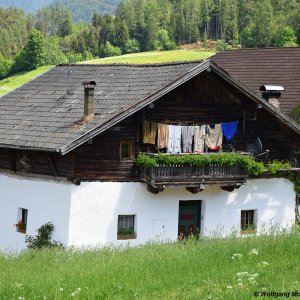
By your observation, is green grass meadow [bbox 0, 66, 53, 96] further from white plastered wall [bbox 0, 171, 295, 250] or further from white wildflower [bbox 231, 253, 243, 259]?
white wildflower [bbox 231, 253, 243, 259]

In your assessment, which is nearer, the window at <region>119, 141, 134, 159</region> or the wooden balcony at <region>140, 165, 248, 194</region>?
the wooden balcony at <region>140, 165, 248, 194</region>

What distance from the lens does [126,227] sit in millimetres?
27734

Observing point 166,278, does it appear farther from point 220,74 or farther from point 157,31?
point 157,31

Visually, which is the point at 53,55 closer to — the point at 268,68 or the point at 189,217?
the point at 268,68

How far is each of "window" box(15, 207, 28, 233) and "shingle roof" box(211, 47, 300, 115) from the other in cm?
1420

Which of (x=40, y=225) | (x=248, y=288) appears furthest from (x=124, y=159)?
(x=248, y=288)

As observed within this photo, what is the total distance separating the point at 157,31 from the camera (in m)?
188

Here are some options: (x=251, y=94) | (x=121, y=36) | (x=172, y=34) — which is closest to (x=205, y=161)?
(x=251, y=94)

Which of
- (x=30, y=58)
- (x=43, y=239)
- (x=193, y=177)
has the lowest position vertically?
(x=43, y=239)

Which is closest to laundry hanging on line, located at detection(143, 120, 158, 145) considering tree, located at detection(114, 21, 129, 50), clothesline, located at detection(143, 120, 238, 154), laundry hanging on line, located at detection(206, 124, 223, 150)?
clothesline, located at detection(143, 120, 238, 154)

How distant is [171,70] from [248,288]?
17124 millimetres

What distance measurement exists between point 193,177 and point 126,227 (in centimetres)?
297

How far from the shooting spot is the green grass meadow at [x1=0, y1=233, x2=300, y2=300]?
42.8ft

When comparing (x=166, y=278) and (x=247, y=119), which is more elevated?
(x=247, y=119)
